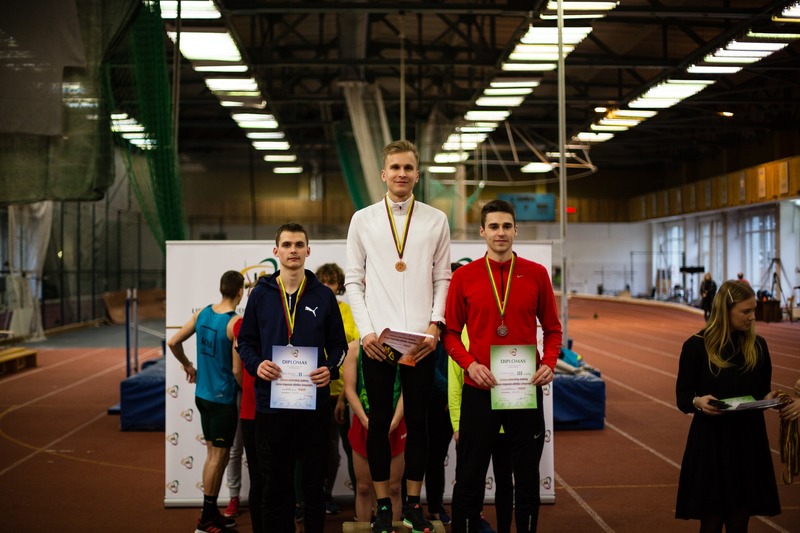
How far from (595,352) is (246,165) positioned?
22837mm

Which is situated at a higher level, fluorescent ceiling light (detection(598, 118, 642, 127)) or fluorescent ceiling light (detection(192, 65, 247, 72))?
fluorescent ceiling light (detection(598, 118, 642, 127))

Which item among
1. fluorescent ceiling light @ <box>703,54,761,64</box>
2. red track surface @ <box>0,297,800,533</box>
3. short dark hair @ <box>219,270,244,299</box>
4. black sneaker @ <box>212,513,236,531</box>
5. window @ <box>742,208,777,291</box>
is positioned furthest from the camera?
window @ <box>742,208,777,291</box>

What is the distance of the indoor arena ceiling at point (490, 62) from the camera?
12008 millimetres

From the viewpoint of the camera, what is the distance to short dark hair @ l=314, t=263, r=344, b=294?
5.23 meters

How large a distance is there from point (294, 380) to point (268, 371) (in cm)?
14

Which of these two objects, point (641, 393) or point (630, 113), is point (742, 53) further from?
point (641, 393)

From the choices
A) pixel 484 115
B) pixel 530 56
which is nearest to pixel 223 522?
pixel 530 56

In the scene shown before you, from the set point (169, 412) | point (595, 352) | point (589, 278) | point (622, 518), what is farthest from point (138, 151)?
point (589, 278)

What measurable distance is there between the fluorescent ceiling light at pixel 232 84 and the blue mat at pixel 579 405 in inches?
310

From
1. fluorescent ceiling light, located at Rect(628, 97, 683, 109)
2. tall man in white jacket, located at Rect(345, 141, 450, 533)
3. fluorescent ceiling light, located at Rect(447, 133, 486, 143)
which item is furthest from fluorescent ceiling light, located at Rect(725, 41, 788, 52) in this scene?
tall man in white jacket, located at Rect(345, 141, 450, 533)

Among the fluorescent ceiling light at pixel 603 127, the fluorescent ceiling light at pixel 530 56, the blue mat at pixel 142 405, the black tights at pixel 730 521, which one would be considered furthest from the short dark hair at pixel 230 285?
the fluorescent ceiling light at pixel 603 127

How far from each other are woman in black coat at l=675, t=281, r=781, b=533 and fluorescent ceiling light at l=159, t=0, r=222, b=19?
311 inches

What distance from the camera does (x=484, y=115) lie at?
17844 millimetres

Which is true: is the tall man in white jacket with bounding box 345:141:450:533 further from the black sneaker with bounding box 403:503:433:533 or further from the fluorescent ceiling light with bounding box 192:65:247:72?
the fluorescent ceiling light with bounding box 192:65:247:72
